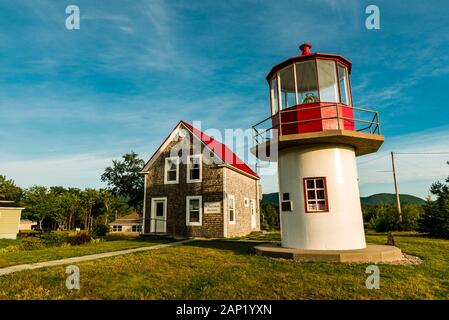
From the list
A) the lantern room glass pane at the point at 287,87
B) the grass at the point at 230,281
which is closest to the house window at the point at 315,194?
the grass at the point at 230,281

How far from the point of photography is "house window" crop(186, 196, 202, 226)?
19297 millimetres

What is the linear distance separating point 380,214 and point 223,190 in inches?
702

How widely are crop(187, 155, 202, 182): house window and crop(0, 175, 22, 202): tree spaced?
71506mm

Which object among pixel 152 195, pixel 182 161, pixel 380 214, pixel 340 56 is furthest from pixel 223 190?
pixel 380 214

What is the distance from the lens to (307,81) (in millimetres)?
11266

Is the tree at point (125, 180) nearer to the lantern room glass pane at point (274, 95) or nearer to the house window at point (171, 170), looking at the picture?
the house window at point (171, 170)

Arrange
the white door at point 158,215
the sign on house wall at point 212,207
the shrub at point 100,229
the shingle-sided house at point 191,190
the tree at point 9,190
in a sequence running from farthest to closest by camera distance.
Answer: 1. the tree at point 9,190
2. the shrub at point 100,229
3. the white door at point 158,215
4. the shingle-sided house at point 191,190
5. the sign on house wall at point 212,207

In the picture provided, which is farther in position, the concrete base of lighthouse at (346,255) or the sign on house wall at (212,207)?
the sign on house wall at (212,207)

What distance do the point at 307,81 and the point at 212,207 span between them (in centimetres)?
1110

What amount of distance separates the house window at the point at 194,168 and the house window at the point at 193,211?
1.41 m

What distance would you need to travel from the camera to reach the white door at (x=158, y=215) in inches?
802

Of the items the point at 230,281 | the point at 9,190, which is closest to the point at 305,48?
the point at 230,281

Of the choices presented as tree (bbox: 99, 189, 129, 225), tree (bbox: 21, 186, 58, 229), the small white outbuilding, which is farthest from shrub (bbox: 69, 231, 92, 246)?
tree (bbox: 21, 186, 58, 229)
